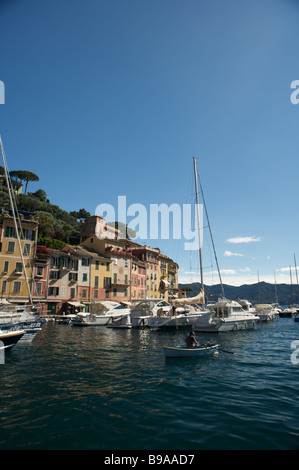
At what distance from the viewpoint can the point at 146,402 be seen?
9711mm

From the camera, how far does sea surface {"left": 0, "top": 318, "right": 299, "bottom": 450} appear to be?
23.1ft

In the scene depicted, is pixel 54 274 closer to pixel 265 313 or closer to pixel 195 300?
pixel 195 300

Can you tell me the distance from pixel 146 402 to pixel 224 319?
2232 centimetres

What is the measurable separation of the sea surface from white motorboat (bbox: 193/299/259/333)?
11.6 m

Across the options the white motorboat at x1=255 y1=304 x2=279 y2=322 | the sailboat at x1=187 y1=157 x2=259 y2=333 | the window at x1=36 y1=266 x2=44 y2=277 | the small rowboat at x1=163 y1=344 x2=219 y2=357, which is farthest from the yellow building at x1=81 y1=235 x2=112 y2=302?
the small rowboat at x1=163 y1=344 x2=219 y2=357

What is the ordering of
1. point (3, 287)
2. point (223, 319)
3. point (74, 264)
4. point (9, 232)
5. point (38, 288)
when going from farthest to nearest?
1. point (74, 264)
2. point (38, 288)
3. point (9, 232)
4. point (3, 287)
5. point (223, 319)

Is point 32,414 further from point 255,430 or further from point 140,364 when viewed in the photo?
point 140,364

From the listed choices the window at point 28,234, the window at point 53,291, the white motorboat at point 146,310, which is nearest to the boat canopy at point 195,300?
the white motorboat at point 146,310

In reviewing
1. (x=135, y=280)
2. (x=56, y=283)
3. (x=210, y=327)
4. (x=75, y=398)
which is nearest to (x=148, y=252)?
(x=135, y=280)

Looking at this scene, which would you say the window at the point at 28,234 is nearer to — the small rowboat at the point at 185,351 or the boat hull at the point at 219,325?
the boat hull at the point at 219,325

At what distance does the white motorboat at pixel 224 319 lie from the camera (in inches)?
1141

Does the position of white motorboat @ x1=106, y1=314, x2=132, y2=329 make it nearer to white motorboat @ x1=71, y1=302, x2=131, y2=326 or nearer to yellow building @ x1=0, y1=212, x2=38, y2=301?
white motorboat @ x1=71, y1=302, x2=131, y2=326

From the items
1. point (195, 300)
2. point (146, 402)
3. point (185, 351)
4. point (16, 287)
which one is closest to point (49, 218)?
point (16, 287)

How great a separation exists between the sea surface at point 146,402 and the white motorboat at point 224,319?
457 inches
